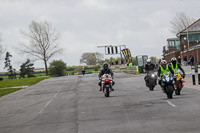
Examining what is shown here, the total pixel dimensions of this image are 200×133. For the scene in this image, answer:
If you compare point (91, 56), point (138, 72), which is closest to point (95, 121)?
point (138, 72)

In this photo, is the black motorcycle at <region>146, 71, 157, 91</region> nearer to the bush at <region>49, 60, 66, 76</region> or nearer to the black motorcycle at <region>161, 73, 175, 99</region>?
the black motorcycle at <region>161, 73, 175, 99</region>

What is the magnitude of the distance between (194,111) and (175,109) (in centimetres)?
84

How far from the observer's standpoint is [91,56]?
194375 mm

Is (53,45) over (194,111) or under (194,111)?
over

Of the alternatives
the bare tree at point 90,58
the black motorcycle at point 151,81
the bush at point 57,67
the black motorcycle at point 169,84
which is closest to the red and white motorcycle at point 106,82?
the black motorcycle at point 151,81

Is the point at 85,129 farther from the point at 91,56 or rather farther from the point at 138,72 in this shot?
the point at 91,56

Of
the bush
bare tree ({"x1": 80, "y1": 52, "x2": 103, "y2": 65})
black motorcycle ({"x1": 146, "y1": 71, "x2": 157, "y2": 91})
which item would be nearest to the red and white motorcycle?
black motorcycle ({"x1": 146, "y1": 71, "x2": 157, "y2": 91})

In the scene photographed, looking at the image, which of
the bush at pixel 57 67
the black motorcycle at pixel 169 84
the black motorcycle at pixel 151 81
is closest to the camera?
the black motorcycle at pixel 169 84

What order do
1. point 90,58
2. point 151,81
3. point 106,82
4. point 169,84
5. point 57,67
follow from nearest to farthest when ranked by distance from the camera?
point 169,84, point 106,82, point 151,81, point 57,67, point 90,58

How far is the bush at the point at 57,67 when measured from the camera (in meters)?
96.2

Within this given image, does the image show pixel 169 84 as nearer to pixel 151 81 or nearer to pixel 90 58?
pixel 151 81

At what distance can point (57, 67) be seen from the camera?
3792 inches

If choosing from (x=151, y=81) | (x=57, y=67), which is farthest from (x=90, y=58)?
(x=151, y=81)

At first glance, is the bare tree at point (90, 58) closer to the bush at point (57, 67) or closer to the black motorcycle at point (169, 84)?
the bush at point (57, 67)
